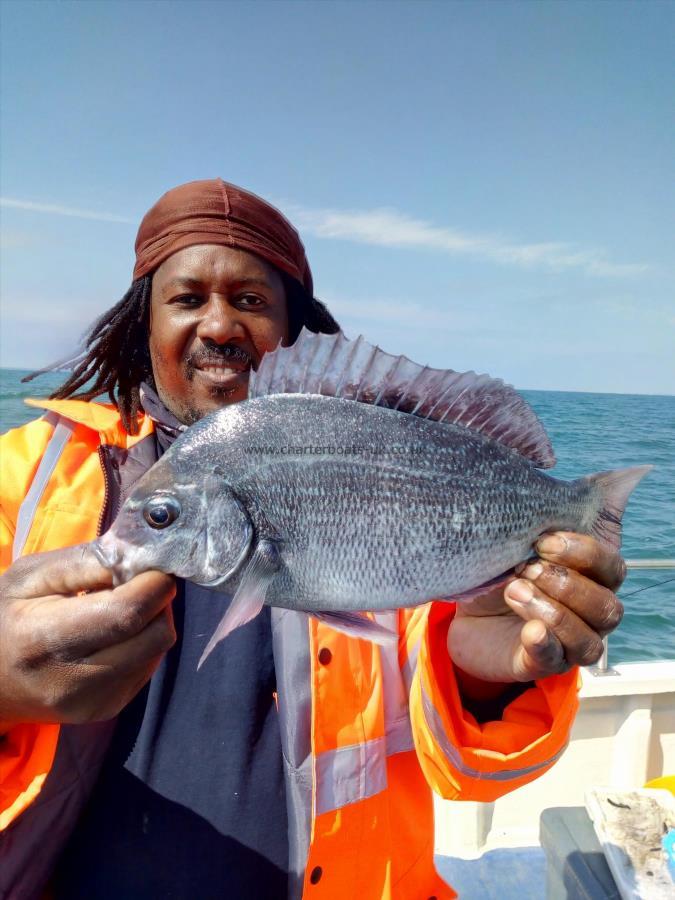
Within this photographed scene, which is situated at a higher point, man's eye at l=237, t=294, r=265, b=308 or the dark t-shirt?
man's eye at l=237, t=294, r=265, b=308

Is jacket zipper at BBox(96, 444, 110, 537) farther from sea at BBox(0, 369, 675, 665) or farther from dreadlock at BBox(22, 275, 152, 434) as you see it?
sea at BBox(0, 369, 675, 665)

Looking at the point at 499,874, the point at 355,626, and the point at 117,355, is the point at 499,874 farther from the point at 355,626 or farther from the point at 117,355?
the point at 117,355

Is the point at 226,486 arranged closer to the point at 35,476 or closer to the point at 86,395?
the point at 35,476

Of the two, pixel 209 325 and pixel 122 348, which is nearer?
pixel 209 325

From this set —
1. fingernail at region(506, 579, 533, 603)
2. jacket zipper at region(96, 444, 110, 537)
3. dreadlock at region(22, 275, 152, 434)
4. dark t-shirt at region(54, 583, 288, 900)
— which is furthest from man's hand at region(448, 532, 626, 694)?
dreadlock at region(22, 275, 152, 434)

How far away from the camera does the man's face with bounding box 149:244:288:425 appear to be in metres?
2.45

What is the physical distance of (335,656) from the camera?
2252 millimetres

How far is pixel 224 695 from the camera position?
7.35 ft

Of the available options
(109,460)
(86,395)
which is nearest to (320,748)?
(109,460)

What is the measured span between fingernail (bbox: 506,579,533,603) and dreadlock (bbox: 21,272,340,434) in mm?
1544

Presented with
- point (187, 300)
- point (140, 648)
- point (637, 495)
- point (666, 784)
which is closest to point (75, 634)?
point (140, 648)

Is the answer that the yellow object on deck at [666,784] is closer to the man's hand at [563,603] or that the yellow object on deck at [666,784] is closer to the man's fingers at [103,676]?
the man's hand at [563,603]

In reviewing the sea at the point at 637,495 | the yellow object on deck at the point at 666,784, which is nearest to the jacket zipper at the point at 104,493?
the sea at the point at 637,495

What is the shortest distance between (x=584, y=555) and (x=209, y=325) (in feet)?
5.05
